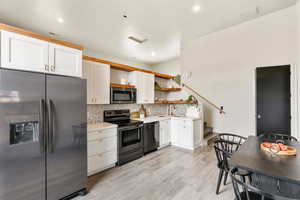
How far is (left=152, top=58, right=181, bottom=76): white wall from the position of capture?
5848mm

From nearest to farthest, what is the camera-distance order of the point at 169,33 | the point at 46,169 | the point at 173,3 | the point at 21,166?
the point at 21,166
the point at 46,169
the point at 173,3
the point at 169,33

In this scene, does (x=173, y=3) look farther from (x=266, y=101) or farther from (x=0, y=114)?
(x=266, y=101)

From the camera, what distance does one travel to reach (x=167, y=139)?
430 centimetres

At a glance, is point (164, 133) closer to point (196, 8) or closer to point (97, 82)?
point (97, 82)

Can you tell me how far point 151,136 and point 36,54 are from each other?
9.77 ft

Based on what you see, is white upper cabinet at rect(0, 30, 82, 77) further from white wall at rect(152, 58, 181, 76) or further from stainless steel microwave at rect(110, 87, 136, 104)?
white wall at rect(152, 58, 181, 76)

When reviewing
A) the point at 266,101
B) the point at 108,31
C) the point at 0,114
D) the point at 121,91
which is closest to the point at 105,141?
the point at 121,91

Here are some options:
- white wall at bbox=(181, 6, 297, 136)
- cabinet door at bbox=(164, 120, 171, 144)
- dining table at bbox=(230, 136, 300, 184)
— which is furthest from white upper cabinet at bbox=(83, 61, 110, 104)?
white wall at bbox=(181, 6, 297, 136)

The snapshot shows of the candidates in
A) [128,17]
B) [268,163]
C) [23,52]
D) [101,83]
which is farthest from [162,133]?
[23,52]

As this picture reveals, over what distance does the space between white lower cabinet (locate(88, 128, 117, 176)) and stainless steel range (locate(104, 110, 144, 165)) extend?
14 cm

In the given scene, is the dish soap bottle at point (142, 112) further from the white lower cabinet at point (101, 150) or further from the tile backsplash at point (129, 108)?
the white lower cabinet at point (101, 150)

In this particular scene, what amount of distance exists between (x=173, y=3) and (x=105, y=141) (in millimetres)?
3027

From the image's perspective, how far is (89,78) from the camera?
296 cm

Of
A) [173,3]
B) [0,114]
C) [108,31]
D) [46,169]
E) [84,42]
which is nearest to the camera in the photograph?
[0,114]
